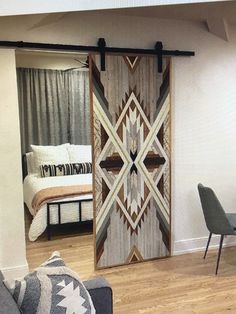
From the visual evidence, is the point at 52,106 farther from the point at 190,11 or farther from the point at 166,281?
the point at 166,281

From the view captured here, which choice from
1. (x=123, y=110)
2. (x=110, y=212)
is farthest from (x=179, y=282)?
(x=123, y=110)

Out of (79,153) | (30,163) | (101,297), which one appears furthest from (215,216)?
(30,163)

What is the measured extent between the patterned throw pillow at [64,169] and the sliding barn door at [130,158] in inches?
82.5

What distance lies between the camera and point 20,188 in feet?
10.5

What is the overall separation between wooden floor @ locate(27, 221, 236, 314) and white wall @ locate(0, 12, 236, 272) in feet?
1.18

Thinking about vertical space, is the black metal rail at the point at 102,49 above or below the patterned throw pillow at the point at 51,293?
above

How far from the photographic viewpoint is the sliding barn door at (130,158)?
11.3 ft

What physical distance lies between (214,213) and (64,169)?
2.79 m

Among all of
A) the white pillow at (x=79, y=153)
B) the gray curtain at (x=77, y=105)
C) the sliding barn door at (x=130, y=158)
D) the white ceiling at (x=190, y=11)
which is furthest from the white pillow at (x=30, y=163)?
the white ceiling at (x=190, y=11)

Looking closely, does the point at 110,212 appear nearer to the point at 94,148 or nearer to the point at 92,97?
the point at 94,148

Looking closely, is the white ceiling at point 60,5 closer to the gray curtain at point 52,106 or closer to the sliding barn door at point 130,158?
the sliding barn door at point 130,158

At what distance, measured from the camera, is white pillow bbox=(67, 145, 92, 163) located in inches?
229

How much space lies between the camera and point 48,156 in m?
5.61

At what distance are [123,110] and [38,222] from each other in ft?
6.04
